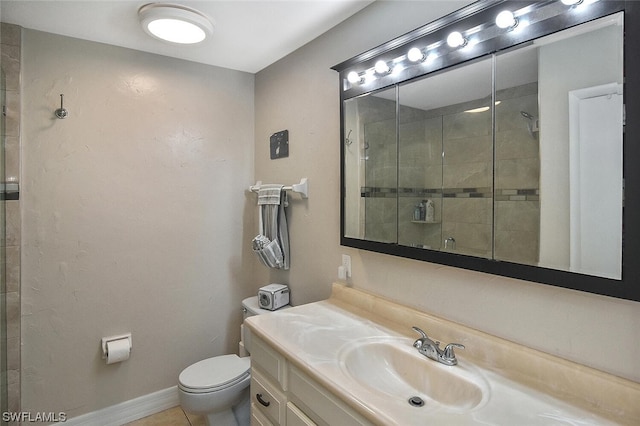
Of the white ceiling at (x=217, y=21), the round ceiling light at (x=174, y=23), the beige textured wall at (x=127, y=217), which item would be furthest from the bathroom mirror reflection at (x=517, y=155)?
the beige textured wall at (x=127, y=217)

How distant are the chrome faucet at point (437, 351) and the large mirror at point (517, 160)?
0.31 meters

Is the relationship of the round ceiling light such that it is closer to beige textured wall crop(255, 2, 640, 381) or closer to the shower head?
beige textured wall crop(255, 2, 640, 381)

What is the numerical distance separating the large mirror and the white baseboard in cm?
189

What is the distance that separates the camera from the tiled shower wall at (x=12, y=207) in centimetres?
183

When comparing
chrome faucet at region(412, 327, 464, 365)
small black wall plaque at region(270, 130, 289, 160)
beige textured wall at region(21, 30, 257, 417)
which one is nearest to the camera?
chrome faucet at region(412, 327, 464, 365)

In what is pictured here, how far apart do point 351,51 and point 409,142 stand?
0.67 m

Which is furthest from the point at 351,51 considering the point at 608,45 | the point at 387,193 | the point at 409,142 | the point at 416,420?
the point at 416,420

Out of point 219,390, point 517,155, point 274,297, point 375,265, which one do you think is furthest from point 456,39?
point 219,390

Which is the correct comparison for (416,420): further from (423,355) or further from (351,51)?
(351,51)

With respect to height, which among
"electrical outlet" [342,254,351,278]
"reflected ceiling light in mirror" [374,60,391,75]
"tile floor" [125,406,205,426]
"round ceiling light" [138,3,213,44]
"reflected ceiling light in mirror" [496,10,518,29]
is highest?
"round ceiling light" [138,3,213,44]

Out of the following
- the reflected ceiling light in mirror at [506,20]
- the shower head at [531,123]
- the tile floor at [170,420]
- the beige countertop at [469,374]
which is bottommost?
the tile floor at [170,420]

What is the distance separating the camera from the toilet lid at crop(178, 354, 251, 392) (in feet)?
6.11

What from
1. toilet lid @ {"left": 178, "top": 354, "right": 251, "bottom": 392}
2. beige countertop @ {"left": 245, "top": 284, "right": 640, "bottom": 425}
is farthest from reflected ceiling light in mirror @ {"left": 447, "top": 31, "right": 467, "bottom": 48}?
toilet lid @ {"left": 178, "top": 354, "right": 251, "bottom": 392}

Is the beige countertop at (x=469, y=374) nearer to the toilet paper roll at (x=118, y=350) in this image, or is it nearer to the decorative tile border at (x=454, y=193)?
the decorative tile border at (x=454, y=193)
